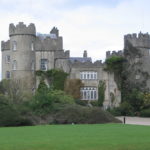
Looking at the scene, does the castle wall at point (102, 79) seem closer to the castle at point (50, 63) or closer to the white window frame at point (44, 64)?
the castle at point (50, 63)

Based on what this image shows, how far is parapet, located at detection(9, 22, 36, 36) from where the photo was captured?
63.6 metres

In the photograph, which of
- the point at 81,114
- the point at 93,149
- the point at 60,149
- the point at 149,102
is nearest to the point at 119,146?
the point at 93,149

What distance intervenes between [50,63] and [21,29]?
582 centimetres

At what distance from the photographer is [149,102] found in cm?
6081

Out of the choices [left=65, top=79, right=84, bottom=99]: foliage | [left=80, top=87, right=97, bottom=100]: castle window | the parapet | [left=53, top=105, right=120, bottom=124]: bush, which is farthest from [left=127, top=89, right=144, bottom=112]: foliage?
[left=53, top=105, right=120, bottom=124]: bush

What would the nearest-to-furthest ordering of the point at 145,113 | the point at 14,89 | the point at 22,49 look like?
the point at 14,89 < the point at 145,113 < the point at 22,49

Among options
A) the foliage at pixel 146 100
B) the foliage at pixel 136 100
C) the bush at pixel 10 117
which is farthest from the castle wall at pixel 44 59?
the bush at pixel 10 117

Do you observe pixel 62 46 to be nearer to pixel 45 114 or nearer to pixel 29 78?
pixel 29 78

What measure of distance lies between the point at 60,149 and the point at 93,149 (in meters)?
1.26

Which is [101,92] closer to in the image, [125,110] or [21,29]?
[125,110]

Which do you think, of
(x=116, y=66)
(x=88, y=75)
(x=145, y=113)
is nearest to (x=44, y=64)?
(x=88, y=75)

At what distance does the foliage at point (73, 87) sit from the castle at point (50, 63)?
992 mm

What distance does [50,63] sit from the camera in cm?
6444

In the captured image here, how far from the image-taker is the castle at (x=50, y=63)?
63688 mm
